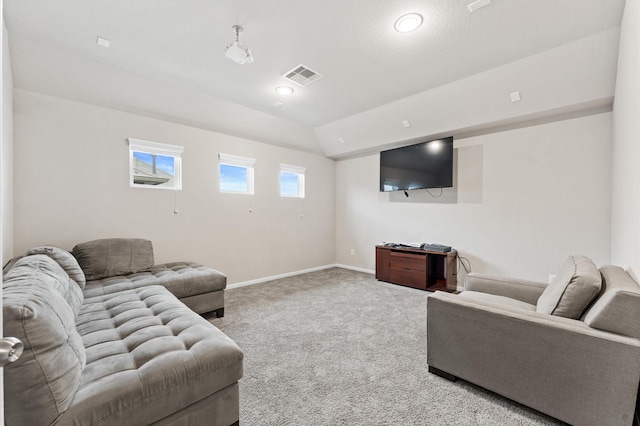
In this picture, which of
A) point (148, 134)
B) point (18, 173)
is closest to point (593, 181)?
point (148, 134)

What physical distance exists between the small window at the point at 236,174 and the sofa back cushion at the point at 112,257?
4.84 feet

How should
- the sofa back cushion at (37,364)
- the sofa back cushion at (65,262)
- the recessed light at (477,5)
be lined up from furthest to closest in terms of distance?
the sofa back cushion at (65,262)
the recessed light at (477,5)
the sofa back cushion at (37,364)

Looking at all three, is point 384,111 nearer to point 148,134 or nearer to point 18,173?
point 148,134

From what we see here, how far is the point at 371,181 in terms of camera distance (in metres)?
5.55

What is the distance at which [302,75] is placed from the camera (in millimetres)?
3340

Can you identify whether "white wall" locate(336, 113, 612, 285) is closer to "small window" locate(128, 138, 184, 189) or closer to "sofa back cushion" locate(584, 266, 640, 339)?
"sofa back cushion" locate(584, 266, 640, 339)

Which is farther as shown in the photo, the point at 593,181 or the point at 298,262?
the point at 298,262

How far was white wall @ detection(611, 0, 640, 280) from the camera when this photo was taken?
72.2 inches

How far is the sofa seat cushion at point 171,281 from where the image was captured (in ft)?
8.87

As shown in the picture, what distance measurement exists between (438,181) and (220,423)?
390 cm

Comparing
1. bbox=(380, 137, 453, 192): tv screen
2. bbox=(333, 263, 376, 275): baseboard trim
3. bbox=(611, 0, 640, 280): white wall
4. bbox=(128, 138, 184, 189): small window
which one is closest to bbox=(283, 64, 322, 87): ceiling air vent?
bbox=(128, 138, 184, 189): small window

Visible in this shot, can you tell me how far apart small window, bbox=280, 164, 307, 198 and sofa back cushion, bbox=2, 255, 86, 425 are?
3.98 meters

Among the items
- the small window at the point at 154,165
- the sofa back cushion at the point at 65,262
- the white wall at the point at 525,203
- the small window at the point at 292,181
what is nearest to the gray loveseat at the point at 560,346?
the white wall at the point at 525,203

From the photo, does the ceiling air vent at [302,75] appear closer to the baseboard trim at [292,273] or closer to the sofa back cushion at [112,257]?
the sofa back cushion at [112,257]
